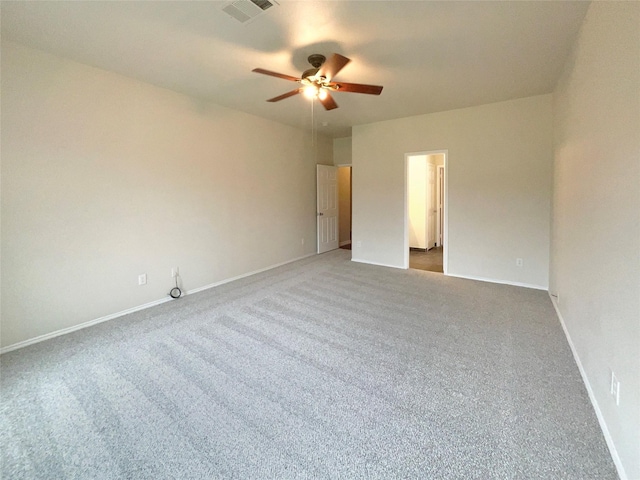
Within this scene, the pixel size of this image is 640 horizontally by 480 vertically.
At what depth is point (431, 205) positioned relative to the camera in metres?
7.03

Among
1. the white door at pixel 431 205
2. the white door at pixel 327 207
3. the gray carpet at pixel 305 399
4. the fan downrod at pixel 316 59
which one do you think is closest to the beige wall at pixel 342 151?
the white door at pixel 327 207

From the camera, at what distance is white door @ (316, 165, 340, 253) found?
6.45 m

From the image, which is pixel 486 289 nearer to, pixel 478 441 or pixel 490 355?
pixel 490 355

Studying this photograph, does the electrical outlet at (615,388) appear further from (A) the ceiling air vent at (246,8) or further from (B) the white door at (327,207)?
(B) the white door at (327,207)

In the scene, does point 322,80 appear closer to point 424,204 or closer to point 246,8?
point 246,8

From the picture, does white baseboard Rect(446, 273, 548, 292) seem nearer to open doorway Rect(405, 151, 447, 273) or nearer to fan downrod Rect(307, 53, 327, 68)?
open doorway Rect(405, 151, 447, 273)

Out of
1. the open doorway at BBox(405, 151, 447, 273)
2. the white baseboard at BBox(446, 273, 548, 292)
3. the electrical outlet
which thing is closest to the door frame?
the white baseboard at BBox(446, 273, 548, 292)

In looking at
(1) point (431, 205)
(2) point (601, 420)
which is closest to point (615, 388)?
(2) point (601, 420)

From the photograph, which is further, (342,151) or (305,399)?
(342,151)

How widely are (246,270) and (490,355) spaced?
3704 mm

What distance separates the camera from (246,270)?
4914 mm

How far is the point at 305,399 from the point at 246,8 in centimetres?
276

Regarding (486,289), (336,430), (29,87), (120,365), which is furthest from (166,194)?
(486,289)

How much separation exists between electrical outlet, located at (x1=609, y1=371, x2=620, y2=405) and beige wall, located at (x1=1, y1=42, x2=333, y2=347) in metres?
4.23
